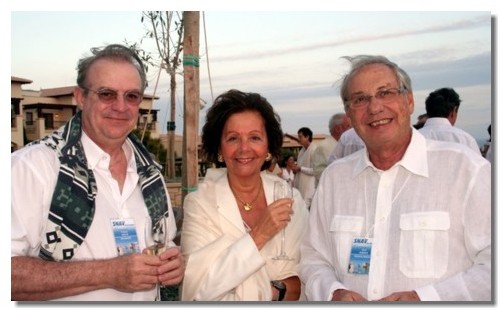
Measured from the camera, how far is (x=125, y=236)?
277 cm

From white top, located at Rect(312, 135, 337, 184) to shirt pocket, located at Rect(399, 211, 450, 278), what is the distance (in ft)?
19.0

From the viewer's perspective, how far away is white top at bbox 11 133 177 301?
2.57 m

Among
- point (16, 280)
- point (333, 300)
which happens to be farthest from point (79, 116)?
point (333, 300)

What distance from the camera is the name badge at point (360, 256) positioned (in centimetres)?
269

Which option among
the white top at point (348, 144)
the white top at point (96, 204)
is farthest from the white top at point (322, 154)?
the white top at point (96, 204)

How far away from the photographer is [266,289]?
3006mm

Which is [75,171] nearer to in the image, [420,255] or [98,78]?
[98,78]

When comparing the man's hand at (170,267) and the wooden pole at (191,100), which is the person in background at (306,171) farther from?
the man's hand at (170,267)

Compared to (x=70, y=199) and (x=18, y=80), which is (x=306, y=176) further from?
(x=70, y=199)

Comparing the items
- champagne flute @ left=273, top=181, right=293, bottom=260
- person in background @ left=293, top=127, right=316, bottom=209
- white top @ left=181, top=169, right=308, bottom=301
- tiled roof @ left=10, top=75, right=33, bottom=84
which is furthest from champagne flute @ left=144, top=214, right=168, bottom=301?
person in background @ left=293, top=127, right=316, bottom=209

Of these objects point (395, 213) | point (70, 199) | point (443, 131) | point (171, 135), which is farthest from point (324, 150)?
point (70, 199)

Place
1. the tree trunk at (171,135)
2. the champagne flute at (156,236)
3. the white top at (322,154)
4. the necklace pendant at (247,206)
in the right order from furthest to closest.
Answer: the white top at (322,154)
the tree trunk at (171,135)
the necklace pendant at (247,206)
the champagne flute at (156,236)

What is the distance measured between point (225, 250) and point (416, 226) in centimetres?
100

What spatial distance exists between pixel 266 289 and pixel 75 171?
3.86 ft
